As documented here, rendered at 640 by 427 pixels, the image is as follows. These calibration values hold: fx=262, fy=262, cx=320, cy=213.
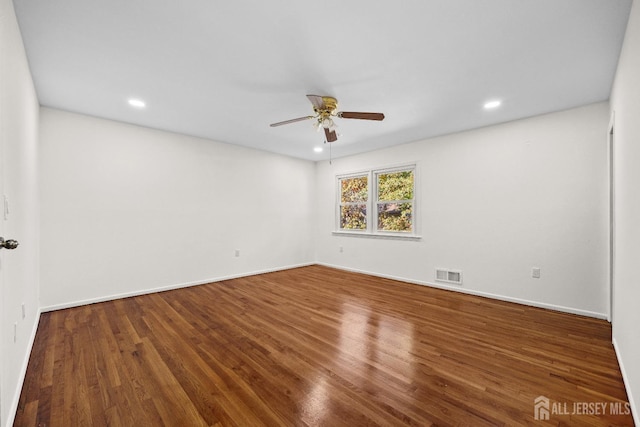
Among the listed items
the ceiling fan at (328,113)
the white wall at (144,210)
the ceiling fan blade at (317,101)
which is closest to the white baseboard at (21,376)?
the white wall at (144,210)

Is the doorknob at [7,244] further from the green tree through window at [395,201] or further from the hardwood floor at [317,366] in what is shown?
the green tree through window at [395,201]

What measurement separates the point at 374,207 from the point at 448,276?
1.85 metres

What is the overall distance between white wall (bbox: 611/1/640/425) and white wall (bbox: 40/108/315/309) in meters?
4.83

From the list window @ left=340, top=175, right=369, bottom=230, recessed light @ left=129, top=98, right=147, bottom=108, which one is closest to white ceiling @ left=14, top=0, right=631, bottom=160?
recessed light @ left=129, top=98, right=147, bottom=108

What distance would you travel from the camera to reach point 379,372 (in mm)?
1954

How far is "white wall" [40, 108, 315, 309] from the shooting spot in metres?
3.27

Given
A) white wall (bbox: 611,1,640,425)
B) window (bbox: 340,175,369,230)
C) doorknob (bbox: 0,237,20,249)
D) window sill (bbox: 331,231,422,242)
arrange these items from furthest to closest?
window (bbox: 340,175,369,230) → window sill (bbox: 331,231,422,242) → white wall (bbox: 611,1,640,425) → doorknob (bbox: 0,237,20,249)

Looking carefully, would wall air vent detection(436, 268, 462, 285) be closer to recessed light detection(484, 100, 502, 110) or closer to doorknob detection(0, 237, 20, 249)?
recessed light detection(484, 100, 502, 110)

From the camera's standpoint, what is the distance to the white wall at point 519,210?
Answer: 3090 millimetres

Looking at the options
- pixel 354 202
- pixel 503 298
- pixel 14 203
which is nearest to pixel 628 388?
pixel 503 298

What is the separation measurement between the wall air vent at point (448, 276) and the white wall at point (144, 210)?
3112 mm

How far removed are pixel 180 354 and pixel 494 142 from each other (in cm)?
458

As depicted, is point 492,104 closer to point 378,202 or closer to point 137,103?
point 378,202

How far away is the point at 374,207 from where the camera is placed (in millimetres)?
5312
